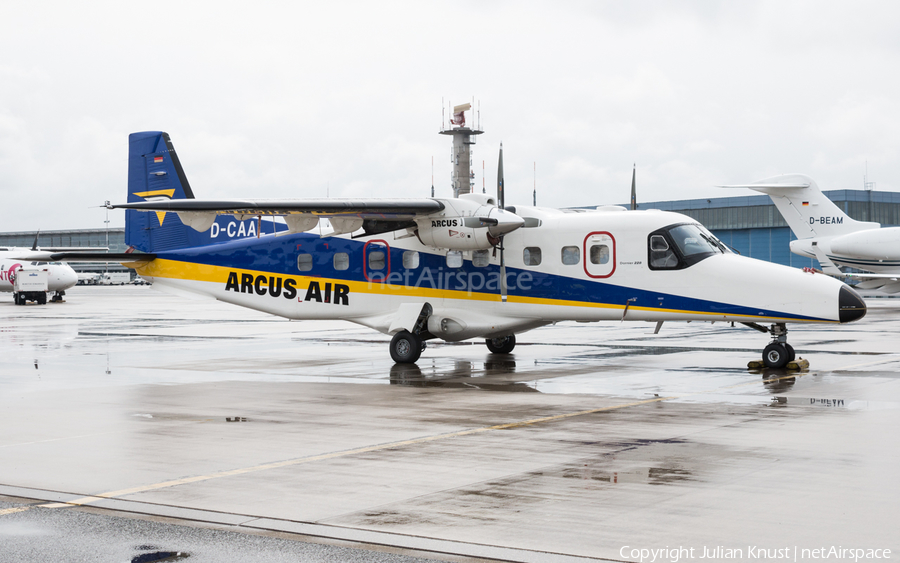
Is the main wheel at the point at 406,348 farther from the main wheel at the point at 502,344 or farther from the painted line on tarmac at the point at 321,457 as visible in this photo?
the painted line on tarmac at the point at 321,457

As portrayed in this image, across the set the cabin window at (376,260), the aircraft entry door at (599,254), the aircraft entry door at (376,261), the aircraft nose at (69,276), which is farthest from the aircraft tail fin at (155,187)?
the aircraft nose at (69,276)

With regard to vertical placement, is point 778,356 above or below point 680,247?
below

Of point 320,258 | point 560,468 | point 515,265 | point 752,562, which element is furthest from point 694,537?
point 320,258

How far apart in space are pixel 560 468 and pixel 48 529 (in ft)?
13.7

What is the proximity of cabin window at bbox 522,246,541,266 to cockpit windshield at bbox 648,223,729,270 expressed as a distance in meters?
2.22

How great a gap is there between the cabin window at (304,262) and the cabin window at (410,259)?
2.30m

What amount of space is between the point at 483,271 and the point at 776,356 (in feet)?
19.0

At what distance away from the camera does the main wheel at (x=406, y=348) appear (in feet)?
58.4

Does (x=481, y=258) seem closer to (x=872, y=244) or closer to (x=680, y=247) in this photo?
(x=680, y=247)

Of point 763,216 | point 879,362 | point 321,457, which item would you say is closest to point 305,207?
point 321,457

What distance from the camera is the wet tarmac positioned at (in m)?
5.98

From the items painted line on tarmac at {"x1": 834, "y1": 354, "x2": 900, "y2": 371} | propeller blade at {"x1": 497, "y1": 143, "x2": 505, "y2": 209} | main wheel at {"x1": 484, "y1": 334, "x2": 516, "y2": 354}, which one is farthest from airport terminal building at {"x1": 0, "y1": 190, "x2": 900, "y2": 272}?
propeller blade at {"x1": 497, "y1": 143, "x2": 505, "y2": 209}

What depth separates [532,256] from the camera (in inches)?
695

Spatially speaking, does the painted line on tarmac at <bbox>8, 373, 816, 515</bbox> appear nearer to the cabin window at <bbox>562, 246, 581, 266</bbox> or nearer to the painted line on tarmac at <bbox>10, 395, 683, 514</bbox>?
the painted line on tarmac at <bbox>10, 395, 683, 514</bbox>
